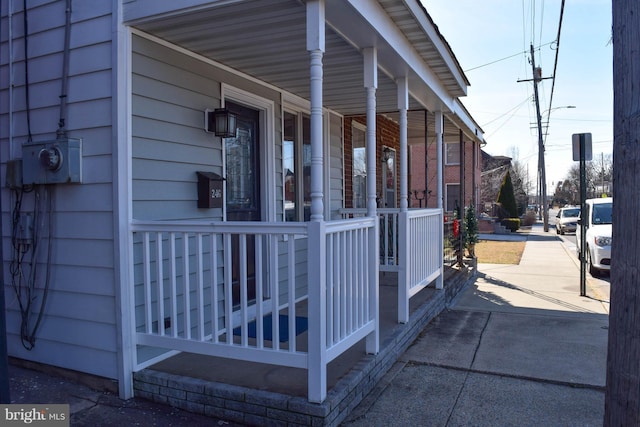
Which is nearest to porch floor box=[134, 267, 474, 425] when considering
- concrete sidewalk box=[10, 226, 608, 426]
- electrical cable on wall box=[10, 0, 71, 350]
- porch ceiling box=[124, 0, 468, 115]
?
concrete sidewalk box=[10, 226, 608, 426]

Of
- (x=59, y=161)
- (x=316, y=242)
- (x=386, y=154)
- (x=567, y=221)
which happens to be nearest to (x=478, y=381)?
(x=316, y=242)

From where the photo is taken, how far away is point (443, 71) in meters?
5.30

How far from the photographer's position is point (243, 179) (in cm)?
473

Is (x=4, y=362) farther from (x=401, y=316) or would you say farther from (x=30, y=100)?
(x=401, y=316)

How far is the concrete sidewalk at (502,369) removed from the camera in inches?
122

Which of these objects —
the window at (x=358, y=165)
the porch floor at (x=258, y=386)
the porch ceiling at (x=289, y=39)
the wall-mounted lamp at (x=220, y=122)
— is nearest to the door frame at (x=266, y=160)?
the porch ceiling at (x=289, y=39)

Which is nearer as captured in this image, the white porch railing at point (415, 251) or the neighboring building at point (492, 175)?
the white porch railing at point (415, 251)

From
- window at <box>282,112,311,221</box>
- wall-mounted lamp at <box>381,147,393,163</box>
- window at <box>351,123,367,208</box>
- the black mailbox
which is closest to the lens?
the black mailbox

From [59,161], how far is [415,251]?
335cm

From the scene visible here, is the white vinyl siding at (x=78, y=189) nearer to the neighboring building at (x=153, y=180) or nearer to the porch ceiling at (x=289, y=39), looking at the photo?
the neighboring building at (x=153, y=180)

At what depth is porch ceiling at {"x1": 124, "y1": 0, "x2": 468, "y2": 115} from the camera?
307 cm

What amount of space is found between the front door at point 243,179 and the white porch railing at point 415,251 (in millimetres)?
1487

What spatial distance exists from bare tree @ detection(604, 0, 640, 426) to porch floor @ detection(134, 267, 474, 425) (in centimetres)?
153

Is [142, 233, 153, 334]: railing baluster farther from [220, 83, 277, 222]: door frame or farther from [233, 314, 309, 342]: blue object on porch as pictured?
[220, 83, 277, 222]: door frame
